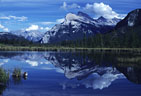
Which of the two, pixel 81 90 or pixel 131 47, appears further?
pixel 131 47

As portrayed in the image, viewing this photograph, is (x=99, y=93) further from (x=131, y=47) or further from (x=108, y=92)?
(x=131, y=47)

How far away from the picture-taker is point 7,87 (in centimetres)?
3195

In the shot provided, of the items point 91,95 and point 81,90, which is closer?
point 91,95

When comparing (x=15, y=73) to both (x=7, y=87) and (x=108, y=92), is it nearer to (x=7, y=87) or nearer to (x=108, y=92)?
(x=7, y=87)

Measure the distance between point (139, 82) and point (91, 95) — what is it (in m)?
14.4

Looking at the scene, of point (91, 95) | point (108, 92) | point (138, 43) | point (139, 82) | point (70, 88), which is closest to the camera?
point (91, 95)

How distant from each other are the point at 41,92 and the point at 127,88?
519 inches

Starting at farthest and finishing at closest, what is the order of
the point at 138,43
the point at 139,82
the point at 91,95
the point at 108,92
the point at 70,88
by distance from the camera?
the point at 138,43
the point at 139,82
the point at 70,88
the point at 108,92
the point at 91,95

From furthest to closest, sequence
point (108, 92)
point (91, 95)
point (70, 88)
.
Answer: point (70, 88), point (108, 92), point (91, 95)

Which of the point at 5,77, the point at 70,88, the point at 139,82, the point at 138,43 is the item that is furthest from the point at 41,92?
the point at 138,43

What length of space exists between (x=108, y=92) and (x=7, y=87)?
14254 millimetres


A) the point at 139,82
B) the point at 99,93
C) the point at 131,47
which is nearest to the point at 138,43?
the point at 131,47

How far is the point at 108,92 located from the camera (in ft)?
101

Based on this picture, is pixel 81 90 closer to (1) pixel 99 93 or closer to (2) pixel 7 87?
(1) pixel 99 93
